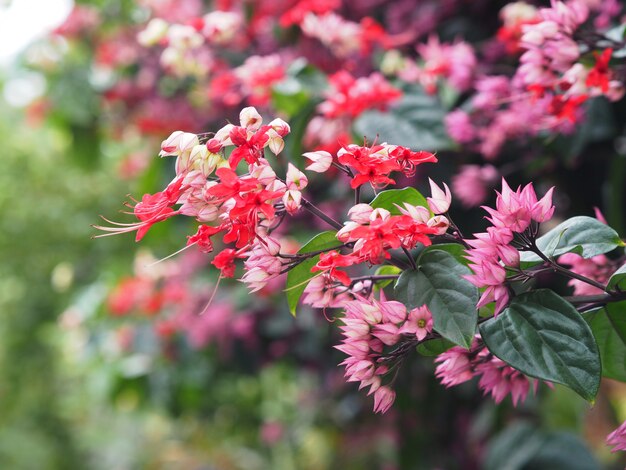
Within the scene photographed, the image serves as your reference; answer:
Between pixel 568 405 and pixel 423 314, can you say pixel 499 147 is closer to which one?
pixel 423 314

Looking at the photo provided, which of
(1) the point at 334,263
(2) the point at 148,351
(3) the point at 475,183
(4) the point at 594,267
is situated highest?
(1) the point at 334,263

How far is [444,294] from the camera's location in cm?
41

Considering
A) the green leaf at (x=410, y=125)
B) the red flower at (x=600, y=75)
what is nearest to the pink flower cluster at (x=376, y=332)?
the red flower at (x=600, y=75)

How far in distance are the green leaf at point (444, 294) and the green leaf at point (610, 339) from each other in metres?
0.12

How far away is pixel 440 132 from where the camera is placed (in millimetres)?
856

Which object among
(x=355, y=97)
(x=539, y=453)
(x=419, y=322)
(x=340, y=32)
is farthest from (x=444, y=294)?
(x=539, y=453)

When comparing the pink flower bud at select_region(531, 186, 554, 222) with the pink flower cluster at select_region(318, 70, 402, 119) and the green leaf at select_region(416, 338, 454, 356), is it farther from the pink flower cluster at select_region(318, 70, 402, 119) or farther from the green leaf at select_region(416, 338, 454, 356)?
the pink flower cluster at select_region(318, 70, 402, 119)

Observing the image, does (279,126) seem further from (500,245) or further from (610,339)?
(610,339)

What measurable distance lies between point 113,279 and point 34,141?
0.77m

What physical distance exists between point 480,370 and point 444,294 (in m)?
0.09

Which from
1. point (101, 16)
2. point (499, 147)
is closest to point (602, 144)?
point (499, 147)

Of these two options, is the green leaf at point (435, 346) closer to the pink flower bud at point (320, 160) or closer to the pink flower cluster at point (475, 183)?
the pink flower bud at point (320, 160)

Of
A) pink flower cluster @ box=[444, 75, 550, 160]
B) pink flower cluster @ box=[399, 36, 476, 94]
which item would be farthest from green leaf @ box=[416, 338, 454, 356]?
pink flower cluster @ box=[399, 36, 476, 94]

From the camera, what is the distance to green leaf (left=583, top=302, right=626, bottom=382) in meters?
0.46
